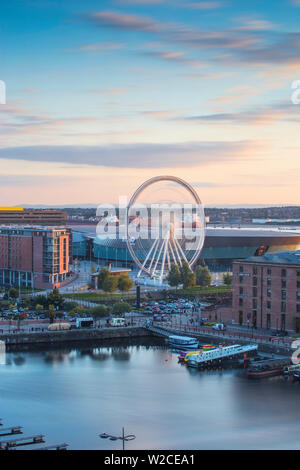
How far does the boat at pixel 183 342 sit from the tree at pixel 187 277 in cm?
809

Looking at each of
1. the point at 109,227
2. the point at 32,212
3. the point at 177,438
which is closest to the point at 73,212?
the point at 32,212

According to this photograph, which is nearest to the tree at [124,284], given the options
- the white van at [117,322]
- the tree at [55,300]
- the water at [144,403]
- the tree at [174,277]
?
the tree at [174,277]

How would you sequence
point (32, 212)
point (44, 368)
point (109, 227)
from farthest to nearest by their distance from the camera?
point (32, 212) → point (109, 227) → point (44, 368)

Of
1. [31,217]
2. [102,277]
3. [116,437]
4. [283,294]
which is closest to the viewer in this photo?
[116,437]

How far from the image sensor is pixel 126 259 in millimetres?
33812

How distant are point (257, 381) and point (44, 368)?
3648 millimetres

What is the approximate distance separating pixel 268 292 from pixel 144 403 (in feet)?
18.1

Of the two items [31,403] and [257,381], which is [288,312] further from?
[31,403]

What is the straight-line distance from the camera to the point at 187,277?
2498 cm

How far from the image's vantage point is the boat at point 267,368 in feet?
45.8

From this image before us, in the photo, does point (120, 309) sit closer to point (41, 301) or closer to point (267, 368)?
point (41, 301)

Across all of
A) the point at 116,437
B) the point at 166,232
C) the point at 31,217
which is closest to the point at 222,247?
the point at 166,232

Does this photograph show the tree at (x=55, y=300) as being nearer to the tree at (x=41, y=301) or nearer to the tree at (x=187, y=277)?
the tree at (x=41, y=301)

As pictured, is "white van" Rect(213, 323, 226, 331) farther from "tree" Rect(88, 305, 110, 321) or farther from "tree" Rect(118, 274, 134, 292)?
"tree" Rect(118, 274, 134, 292)
